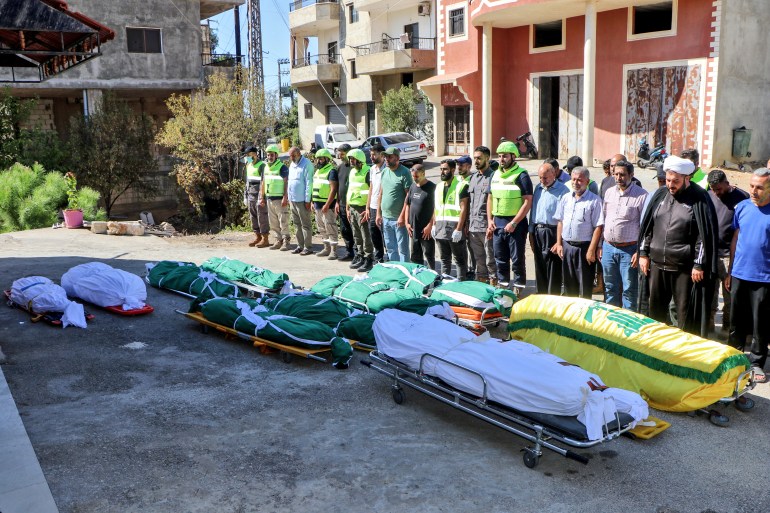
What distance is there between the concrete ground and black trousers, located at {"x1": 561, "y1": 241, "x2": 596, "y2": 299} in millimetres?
2401

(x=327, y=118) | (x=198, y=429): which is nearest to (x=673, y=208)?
(x=198, y=429)

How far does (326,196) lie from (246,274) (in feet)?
10.3

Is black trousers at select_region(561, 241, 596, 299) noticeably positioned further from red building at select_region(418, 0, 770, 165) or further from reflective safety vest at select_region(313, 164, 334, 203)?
red building at select_region(418, 0, 770, 165)

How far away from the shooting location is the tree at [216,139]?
19922 mm

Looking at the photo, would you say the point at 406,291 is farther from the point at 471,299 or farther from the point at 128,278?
the point at 128,278

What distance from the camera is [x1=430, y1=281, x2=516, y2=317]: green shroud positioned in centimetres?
802

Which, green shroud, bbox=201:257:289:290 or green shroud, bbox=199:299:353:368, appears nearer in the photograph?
green shroud, bbox=199:299:353:368

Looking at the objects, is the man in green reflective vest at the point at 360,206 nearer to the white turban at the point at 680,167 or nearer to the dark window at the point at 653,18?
the white turban at the point at 680,167

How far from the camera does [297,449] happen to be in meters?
5.44

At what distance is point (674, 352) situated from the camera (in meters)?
5.97

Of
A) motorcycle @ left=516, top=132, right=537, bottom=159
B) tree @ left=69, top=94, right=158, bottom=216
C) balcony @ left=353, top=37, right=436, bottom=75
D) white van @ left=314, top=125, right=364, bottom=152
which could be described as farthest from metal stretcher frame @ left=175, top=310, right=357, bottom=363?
balcony @ left=353, top=37, right=436, bottom=75

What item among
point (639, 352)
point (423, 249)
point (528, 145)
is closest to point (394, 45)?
point (528, 145)

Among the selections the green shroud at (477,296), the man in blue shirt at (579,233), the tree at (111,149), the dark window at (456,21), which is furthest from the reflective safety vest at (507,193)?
the dark window at (456,21)

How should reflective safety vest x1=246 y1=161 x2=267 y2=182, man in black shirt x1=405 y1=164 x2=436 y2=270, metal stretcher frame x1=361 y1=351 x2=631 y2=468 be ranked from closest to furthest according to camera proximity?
metal stretcher frame x1=361 y1=351 x2=631 y2=468, man in black shirt x1=405 y1=164 x2=436 y2=270, reflective safety vest x1=246 y1=161 x2=267 y2=182
